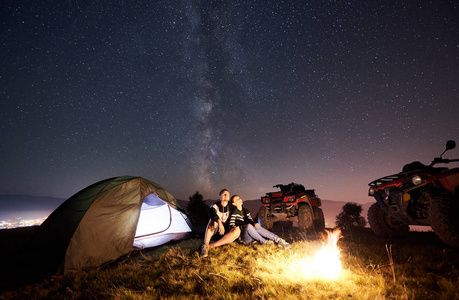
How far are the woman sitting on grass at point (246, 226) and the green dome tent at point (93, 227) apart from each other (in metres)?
2.26

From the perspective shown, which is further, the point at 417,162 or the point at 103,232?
the point at 417,162

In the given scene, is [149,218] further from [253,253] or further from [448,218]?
[448,218]

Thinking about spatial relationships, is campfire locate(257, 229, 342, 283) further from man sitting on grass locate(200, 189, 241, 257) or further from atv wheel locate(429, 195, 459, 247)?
atv wheel locate(429, 195, 459, 247)

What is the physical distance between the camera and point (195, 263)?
360 cm

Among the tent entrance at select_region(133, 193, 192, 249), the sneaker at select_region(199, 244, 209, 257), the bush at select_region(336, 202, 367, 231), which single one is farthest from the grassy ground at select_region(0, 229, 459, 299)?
the bush at select_region(336, 202, 367, 231)

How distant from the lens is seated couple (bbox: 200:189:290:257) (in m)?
4.40

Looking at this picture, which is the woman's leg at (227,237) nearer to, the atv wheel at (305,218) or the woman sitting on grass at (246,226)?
the woman sitting on grass at (246,226)

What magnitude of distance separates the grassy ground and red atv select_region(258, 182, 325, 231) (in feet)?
11.6

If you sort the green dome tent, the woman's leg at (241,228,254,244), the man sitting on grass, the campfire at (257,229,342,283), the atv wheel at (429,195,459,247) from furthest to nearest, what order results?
1. the woman's leg at (241,228,254,244)
2. the man sitting on grass
3. the green dome tent
4. the atv wheel at (429,195,459,247)
5. the campfire at (257,229,342,283)

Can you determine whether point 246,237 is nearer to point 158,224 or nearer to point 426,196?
point 158,224

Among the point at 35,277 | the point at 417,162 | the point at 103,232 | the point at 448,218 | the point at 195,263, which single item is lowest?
the point at 35,277

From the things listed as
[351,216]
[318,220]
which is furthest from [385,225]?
[351,216]

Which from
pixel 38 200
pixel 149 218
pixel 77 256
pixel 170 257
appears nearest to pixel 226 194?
pixel 170 257

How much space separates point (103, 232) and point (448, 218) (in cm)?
713
